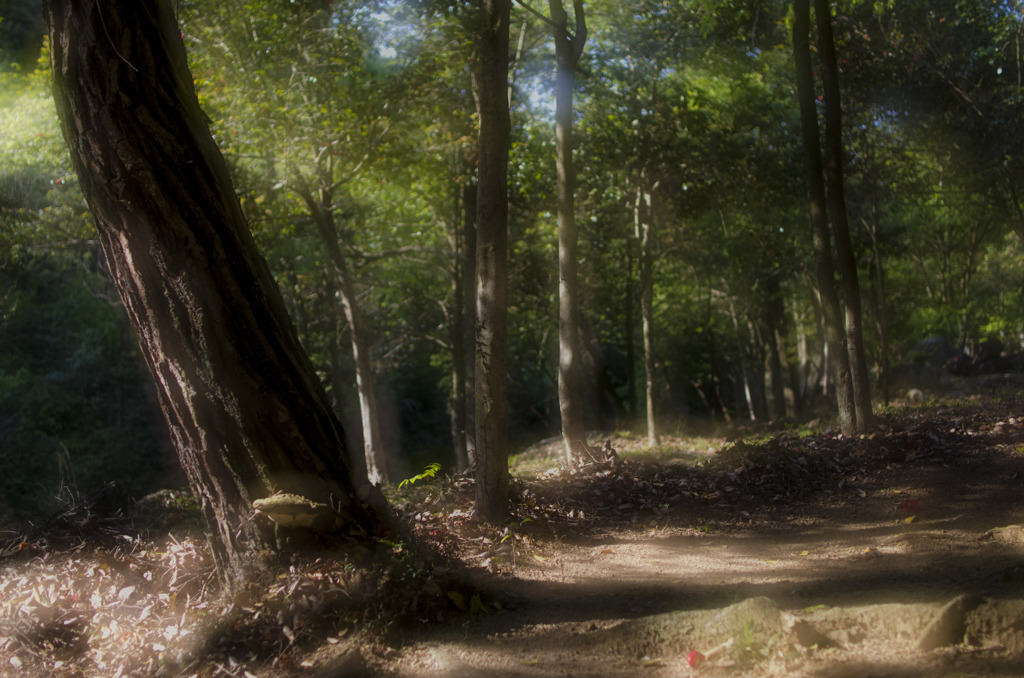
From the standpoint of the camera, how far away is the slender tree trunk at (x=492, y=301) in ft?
19.8

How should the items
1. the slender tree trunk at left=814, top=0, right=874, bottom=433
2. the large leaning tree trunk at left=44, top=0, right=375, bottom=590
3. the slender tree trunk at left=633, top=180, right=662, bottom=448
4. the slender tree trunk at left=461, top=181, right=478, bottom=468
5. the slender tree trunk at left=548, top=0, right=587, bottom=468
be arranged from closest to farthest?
1. the large leaning tree trunk at left=44, top=0, right=375, bottom=590
2. the slender tree trunk at left=814, top=0, right=874, bottom=433
3. the slender tree trunk at left=548, top=0, right=587, bottom=468
4. the slender tree trunk at left=633, top=180, right=662, bottom=448
5. the slender tree trunk at left=461, top=181, right=478, bottom=468

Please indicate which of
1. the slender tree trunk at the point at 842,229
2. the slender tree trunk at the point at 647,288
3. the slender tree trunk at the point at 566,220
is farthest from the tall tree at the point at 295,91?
the slender tree trunk at the point at 842,229

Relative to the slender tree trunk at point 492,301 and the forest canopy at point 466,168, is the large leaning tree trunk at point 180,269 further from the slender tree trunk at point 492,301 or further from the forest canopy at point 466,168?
the forest canopy at point 466,168

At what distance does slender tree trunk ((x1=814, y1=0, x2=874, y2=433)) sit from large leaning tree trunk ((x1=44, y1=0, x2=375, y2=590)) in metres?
6.83

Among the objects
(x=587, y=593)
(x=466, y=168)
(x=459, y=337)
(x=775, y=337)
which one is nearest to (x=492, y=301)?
(x=587, y=593)

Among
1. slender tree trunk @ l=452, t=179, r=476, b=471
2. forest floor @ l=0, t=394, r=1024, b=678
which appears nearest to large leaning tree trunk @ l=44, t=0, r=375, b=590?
forest floor @ l=0, t=394, r=1024, b=678

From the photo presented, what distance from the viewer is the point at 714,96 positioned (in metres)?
16.4

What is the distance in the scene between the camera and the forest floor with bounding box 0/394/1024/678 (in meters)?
3.40

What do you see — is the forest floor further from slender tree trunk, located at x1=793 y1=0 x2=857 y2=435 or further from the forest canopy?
the forest canopy

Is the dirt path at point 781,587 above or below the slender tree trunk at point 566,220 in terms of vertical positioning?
below

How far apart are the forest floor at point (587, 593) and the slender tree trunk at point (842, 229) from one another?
5.21ft

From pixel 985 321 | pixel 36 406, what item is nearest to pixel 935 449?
pixel 36 406

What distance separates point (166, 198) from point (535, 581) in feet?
11.2

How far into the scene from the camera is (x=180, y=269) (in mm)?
4434
